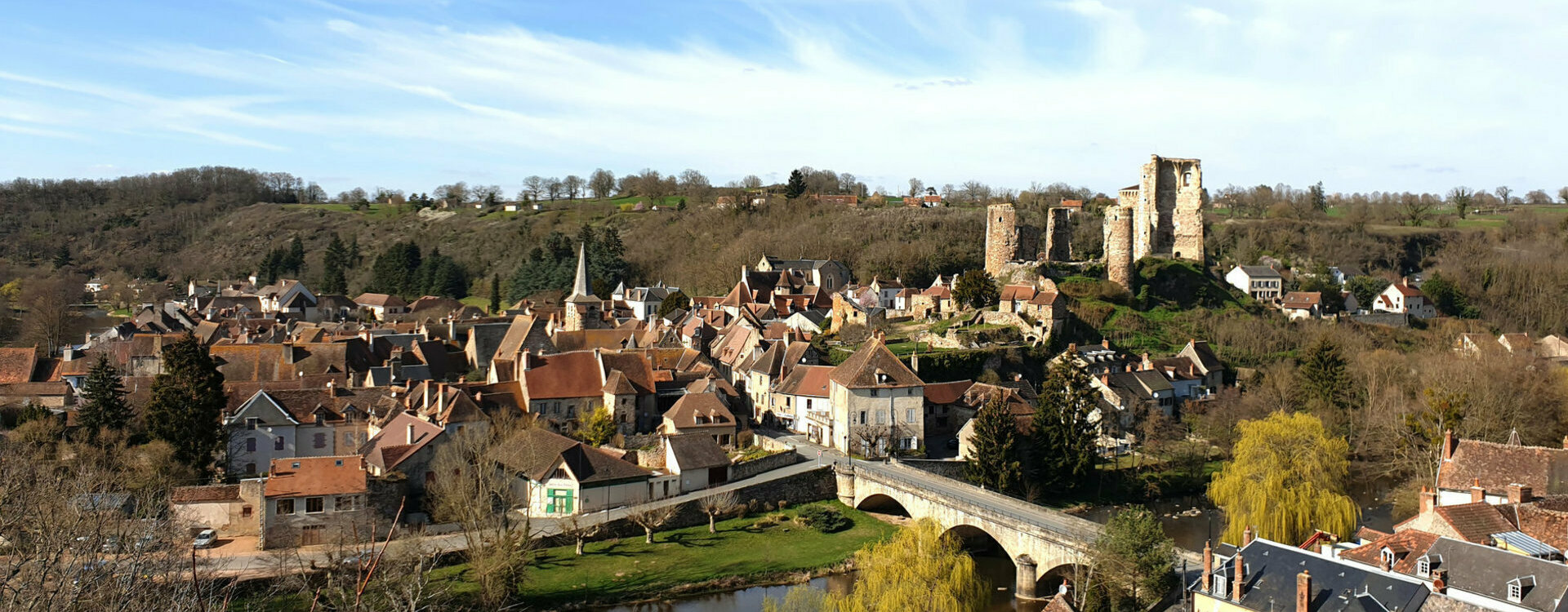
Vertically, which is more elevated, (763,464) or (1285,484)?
(1285,484)

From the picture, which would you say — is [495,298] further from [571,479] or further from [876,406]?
[571,479]

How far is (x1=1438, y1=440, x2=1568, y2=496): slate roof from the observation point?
27766mm

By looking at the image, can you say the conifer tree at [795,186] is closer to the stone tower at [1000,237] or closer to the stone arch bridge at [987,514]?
the stone tower at [1000,237]

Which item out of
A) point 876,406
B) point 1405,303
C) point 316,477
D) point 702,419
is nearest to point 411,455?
point 316,477

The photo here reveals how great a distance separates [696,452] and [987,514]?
1018 cm

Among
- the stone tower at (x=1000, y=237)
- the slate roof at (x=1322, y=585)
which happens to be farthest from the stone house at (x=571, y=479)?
the stone tower at (x=1000, y=237)

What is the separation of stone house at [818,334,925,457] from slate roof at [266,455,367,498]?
1614 centimetres

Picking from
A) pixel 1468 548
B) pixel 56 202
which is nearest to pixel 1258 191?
pixel 1468 548

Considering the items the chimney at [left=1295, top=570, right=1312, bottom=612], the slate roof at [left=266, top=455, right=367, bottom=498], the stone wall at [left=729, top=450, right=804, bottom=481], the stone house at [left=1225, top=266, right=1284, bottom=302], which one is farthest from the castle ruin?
the chimney at [left=1295, top=570, right=1312, bottom=612]

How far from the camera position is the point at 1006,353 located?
47.4 metres

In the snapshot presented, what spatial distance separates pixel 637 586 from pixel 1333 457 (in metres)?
20.2

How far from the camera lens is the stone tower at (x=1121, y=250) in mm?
55844

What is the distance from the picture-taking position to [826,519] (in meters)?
33.0

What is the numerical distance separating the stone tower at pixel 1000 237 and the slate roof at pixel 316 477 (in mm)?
40147
